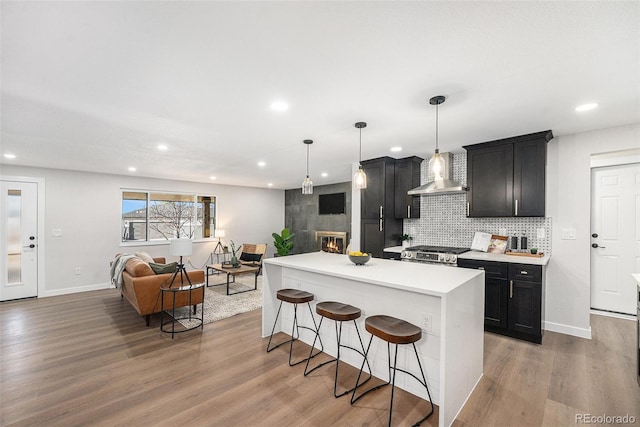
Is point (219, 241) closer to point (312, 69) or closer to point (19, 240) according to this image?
point (19, 240)

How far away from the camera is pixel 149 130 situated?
3078 mm

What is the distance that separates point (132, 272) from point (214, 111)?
2563 millimetres

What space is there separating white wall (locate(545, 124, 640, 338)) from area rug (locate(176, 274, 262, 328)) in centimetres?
403

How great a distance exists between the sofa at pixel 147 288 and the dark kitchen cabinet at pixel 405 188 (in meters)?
3.26

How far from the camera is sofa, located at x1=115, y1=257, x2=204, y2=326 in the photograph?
3.57m

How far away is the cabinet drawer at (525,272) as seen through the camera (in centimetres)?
307

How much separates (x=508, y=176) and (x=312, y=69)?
295 centimetres

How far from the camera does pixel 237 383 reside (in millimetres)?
2385

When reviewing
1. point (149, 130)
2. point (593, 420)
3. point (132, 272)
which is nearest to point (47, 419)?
point (132, 272)

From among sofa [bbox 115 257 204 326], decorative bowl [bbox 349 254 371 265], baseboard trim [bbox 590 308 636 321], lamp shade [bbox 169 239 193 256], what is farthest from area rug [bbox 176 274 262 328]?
baseboard trim [bbox 590 308 636 321]

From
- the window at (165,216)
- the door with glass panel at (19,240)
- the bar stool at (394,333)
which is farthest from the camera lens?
the window at (165,216)

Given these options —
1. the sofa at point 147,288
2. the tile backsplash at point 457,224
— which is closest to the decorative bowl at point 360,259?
the tile backsplash at point 457,224

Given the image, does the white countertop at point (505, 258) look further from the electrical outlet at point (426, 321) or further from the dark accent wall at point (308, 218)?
the dark accent wall at point (308, 218)

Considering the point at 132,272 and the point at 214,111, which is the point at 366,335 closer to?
the point at 214,111
